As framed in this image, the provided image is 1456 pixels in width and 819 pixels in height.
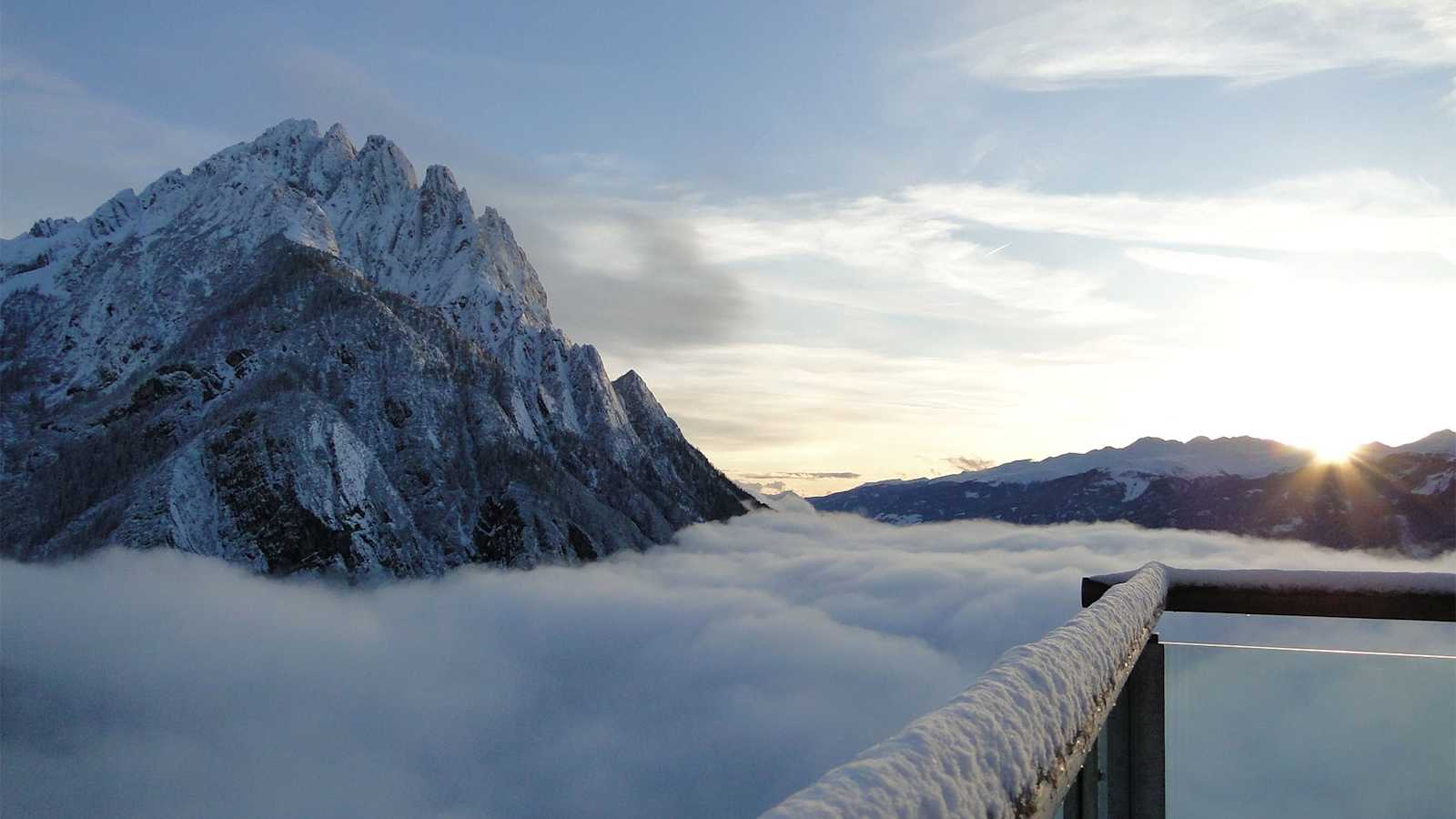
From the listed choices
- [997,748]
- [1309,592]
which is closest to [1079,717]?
[997,748]

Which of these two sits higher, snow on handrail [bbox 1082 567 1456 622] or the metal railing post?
snow on handrail [bbox 1082 567 1456 622]

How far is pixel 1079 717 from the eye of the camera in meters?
2.32

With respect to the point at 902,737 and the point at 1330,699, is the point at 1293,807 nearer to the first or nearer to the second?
the point at 1330,699

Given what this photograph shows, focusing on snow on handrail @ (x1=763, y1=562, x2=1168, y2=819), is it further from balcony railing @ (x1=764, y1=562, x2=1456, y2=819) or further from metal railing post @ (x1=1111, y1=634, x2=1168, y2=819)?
metal railing post @ (x1=1111, y1=634, x2=1168, y2=819)

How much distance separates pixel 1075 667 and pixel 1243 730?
101 inches

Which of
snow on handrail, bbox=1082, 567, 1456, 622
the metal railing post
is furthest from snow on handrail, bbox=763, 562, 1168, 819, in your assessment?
snow on handrail, bbox=1082, 567, 1456, 622

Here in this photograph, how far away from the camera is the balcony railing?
1.52 metres

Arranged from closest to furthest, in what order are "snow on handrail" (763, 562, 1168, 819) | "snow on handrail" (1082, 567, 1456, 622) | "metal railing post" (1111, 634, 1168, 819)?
"snow on handrail" (763, 562, 1168, 819), "metal railing post" (1111, 634, 1168, 819), "snow on handrail" (1082, 567, 1456, 622)

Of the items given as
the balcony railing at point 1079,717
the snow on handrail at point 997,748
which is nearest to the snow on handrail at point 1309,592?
the balcony railing at point 1079,717

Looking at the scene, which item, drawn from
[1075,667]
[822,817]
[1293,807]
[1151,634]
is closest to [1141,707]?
[1151,634]

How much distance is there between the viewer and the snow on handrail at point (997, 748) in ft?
4.72

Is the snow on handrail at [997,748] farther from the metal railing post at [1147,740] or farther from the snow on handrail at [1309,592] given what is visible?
the snow on handrail at [1309,592]

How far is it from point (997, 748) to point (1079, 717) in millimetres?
634

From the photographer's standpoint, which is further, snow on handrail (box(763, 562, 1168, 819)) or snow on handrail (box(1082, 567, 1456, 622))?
snow on handrail (box(1082, 567, 1456, 622))
